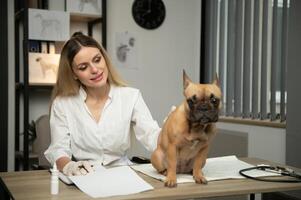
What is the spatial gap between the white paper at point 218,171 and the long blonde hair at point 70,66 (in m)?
0.55

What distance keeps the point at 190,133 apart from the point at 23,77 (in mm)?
1994

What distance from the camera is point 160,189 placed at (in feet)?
4.09

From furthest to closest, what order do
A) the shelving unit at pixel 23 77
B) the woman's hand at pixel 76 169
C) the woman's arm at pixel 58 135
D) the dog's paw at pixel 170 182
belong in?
the shelving unit at pixel 23 77 < the woman's arm at pixel 58 135 < the woman's hand at pixel 76 169 < the dog's paw at pixel 170 182

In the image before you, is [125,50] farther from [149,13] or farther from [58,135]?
[58,135]

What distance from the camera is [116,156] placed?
1894 millimetres

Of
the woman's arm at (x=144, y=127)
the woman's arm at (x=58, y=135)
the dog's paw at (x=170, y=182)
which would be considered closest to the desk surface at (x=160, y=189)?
the dog's paw at (x=170, y=182)

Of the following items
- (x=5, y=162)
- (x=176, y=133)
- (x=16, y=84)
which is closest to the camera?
(x=176, y=133)

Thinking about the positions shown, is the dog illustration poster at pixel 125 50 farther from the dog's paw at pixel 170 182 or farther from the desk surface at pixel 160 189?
the dog's paw at pixel 170 182

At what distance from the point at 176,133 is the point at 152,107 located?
2.38m

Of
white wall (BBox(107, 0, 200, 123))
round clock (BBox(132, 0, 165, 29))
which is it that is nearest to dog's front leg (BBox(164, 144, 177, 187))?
white wall (BBox(107, 0, 200, 123))

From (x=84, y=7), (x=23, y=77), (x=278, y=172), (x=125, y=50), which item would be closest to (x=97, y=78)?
(x=278, y=172)

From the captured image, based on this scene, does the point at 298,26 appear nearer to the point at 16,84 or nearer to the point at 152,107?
the point at 152,107

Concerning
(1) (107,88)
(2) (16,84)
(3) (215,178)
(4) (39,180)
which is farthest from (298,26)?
(2) (16,84)

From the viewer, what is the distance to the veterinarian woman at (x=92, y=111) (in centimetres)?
173
